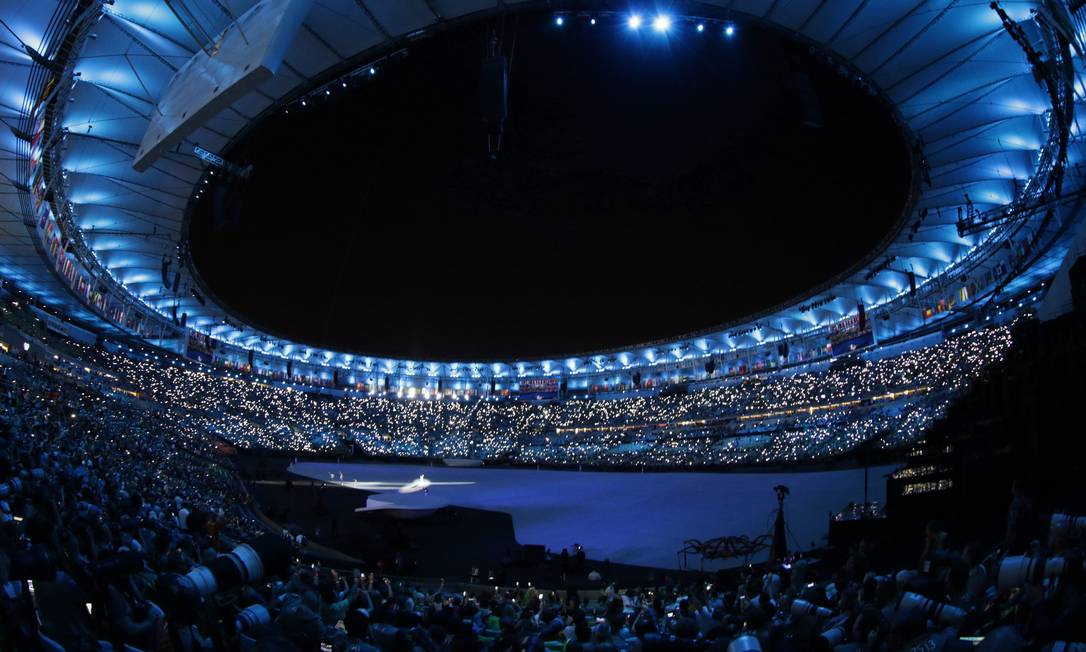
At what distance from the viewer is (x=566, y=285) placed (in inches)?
1352

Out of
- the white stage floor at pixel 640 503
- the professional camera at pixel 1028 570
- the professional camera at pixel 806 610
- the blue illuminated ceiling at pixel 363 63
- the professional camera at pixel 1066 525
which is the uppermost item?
the blue illuminated ceiling at pixel 363 63

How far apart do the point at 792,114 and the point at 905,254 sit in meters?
14.2

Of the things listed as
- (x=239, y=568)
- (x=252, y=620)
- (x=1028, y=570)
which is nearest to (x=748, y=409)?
(x=1028, y=570)

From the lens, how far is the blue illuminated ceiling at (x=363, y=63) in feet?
45.5

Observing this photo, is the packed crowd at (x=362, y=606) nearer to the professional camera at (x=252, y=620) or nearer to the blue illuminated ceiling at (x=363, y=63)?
the professional camera at (x=252, y=620)

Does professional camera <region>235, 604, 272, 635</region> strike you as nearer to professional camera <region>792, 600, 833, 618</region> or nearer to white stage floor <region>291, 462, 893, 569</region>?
professional camera <region>792, 600, 833, 618</region>

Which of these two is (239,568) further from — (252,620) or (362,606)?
(362,606)

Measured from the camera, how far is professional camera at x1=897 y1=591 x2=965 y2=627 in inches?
129

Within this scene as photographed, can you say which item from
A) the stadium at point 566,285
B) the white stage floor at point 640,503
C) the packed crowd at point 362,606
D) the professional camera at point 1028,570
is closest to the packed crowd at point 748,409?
the stadium at point 566,285

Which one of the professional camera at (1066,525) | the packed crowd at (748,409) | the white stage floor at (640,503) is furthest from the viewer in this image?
the packed crowd at (748,409)

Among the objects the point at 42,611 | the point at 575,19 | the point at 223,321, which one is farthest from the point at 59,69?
the point at 223,321

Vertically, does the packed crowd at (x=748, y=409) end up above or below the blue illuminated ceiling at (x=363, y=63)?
below

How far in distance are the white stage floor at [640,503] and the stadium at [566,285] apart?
0.27 m

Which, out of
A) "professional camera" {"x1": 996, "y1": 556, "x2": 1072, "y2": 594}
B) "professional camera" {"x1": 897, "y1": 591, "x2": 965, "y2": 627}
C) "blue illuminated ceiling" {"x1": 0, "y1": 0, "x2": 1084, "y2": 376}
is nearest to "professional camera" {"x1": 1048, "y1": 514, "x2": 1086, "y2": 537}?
"professional camera" {"x1": 996, "y1": 556, "x2": 1072, "y2": 594}
